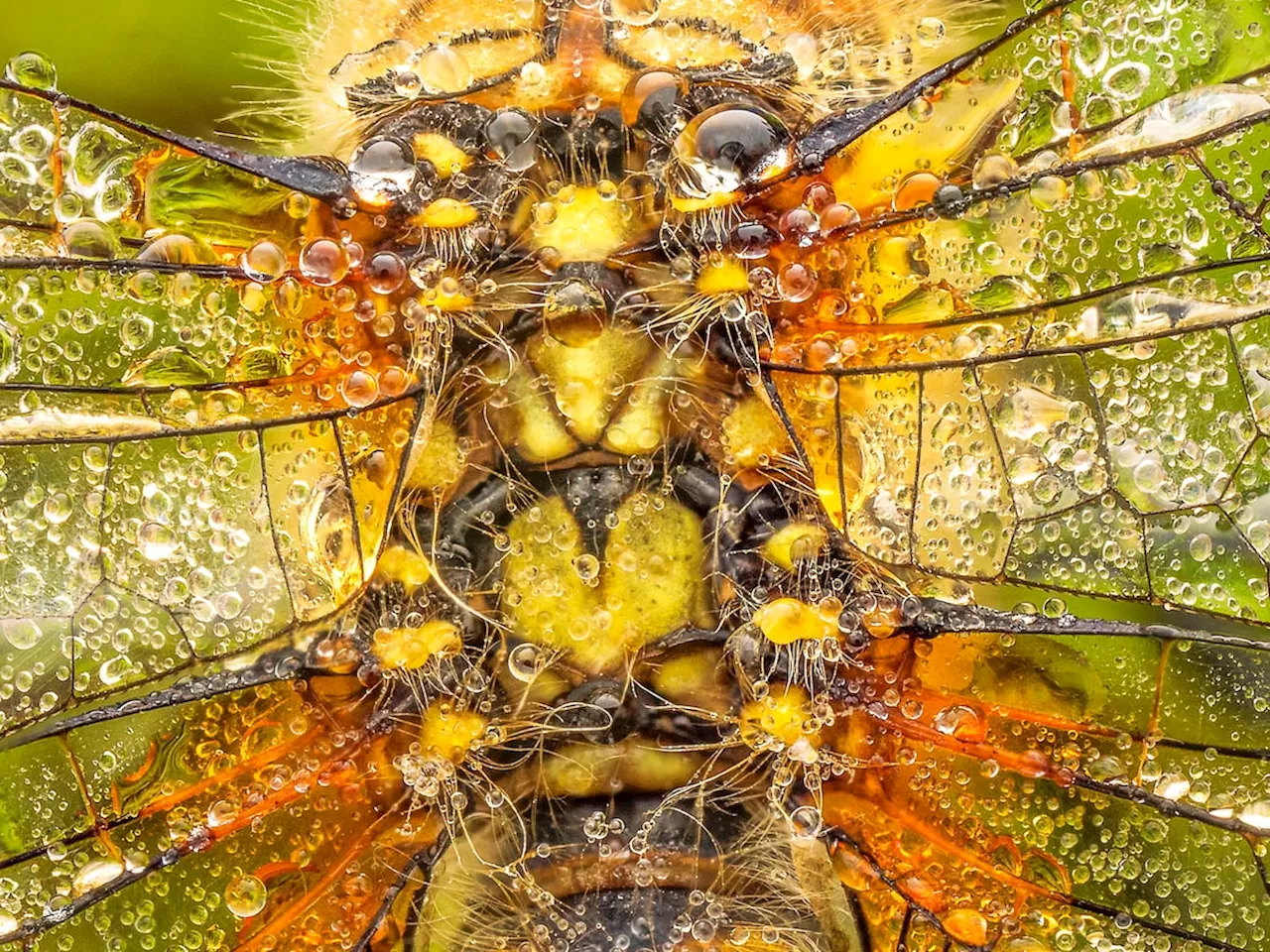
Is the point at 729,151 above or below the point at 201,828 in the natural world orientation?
above

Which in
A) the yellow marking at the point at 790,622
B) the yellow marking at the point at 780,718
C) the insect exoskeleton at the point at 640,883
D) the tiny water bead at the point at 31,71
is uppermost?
the tiny water bead at the point at 31,71

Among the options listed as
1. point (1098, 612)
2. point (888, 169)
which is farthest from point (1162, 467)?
point (888, 169)

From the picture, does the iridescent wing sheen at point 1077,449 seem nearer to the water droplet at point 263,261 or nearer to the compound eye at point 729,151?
the compound eye at point 729,151

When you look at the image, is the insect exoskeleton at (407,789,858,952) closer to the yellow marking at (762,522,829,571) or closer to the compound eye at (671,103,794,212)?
the yellow marking at (762,522,829,571)

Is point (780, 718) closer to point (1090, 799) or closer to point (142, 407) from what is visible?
point (1090, 799)

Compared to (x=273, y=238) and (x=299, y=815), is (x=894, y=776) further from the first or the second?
(x=273, y=238)

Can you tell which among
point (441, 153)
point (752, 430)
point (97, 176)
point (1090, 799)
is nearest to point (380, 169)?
point (441, 153)

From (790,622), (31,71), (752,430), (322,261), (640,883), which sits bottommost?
(640,883)

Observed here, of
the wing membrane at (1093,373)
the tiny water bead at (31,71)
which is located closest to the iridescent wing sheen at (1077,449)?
the wing membrane at (1093,373)
